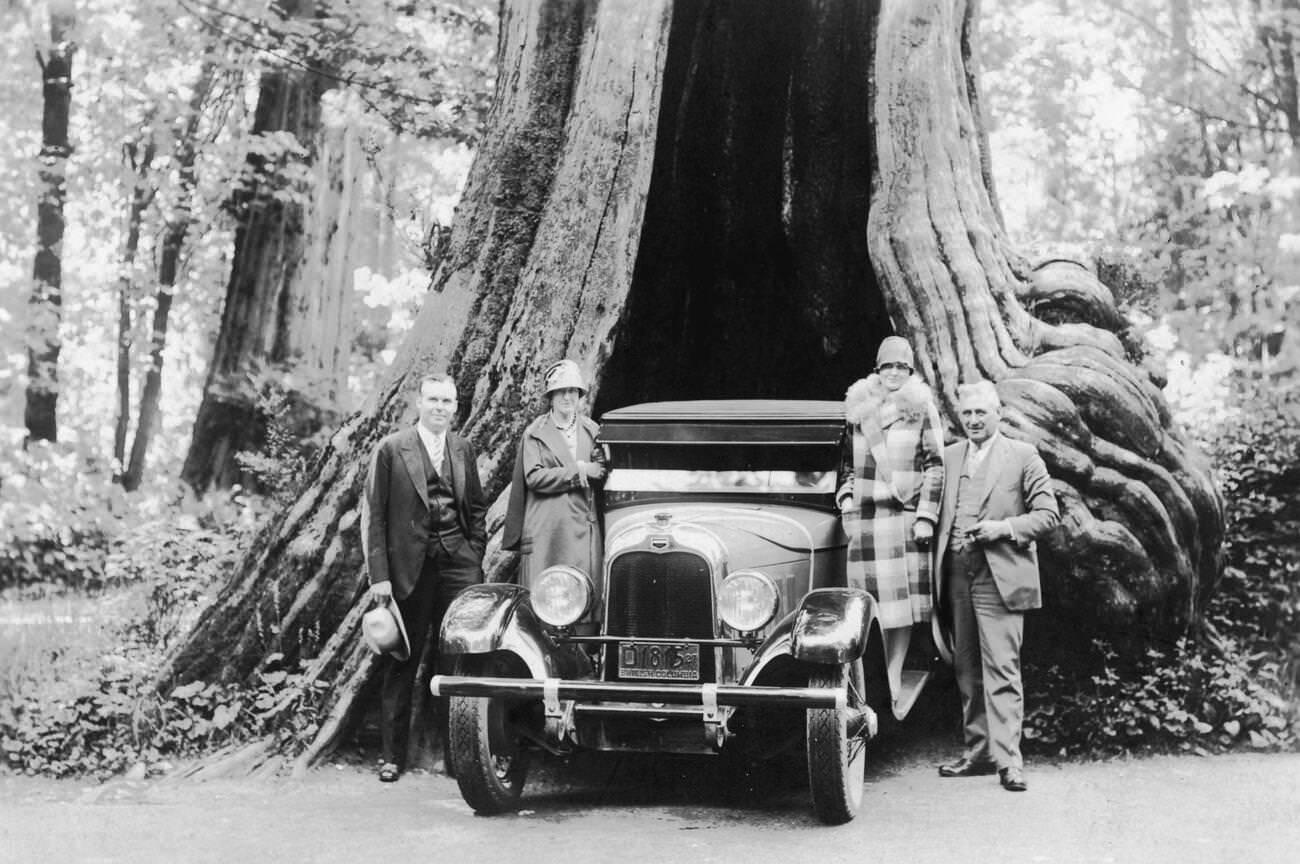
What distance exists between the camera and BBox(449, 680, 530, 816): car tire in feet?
18.8

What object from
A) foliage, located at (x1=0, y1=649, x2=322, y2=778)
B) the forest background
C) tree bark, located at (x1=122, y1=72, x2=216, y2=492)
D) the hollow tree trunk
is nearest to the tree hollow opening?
the forest background

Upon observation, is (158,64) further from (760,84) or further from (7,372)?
(760,84)

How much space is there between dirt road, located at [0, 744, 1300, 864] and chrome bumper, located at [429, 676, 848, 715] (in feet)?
1.95

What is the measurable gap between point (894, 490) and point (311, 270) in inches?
409

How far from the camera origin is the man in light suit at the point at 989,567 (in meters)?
6.64

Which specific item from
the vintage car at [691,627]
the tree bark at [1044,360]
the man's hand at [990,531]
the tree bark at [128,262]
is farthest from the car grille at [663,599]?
the tree bark at [128,262]

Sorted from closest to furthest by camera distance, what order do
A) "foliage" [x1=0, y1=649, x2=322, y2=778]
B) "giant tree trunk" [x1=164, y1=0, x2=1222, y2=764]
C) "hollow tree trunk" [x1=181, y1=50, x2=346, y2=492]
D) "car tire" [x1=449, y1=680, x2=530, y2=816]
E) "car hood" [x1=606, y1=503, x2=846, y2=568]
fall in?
"car tire" [x1=449, y1=680, x2=530, y2=816] → "car hood" [x1=606, y1=503, x2=846, y2=568] → "foliage" [x1=0, y1=649, x2=322, y2=778] → "giant tree trunk" [x1=164, y1=0, x2=1222, y2=764] → "hollow tree trunk" [x1=181, y1=50, x2=346, y2=492]

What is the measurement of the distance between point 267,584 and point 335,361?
7.81 meters

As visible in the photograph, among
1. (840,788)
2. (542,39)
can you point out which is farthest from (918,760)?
(542,39)

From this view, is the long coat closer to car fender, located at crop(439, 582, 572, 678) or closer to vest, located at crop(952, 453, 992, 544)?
car fender, located at crop(439, 582, 572, 678)

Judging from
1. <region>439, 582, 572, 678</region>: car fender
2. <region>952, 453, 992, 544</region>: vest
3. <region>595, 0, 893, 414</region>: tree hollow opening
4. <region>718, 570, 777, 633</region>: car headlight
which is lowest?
<region>439, 582, 572, 678</region>: car fender

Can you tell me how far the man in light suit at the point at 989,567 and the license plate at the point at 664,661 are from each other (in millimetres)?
1716

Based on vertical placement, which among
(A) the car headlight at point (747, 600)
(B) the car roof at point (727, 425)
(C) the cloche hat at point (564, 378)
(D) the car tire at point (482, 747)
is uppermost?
(C) the cloche hat at point (564, 378)

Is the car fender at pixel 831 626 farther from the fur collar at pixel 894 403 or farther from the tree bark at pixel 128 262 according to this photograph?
the tree bark at pixel 128 262
